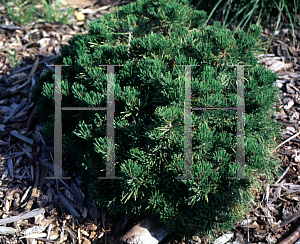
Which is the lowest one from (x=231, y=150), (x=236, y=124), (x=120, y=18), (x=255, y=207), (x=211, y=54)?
(x=255, y=207)

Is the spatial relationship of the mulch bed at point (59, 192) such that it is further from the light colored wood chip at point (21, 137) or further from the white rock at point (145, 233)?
the white rock at point (145, 233)

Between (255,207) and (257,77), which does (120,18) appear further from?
(255,207)

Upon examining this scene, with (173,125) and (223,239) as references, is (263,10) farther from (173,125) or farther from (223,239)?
(223,239)

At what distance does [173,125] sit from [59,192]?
1258mm

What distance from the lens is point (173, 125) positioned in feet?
6.45

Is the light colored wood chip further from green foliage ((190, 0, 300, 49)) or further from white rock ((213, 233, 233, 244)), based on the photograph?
green foliage ((190, 0, 300, 49))

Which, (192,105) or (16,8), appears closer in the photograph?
(192,105)

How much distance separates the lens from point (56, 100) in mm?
2465

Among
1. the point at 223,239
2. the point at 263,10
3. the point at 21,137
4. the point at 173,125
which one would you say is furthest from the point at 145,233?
the point at 263,10

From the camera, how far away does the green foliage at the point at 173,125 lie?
1.97 metres

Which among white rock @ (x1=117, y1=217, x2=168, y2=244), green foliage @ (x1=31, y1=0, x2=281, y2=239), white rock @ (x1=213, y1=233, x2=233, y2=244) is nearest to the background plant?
green foliage @ (x1=31, y1=0, x2=281, y2=239)

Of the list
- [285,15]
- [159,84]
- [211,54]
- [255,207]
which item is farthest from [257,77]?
[285,15]

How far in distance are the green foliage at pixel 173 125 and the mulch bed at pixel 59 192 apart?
269mm

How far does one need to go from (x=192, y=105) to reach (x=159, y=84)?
11.2 inches
